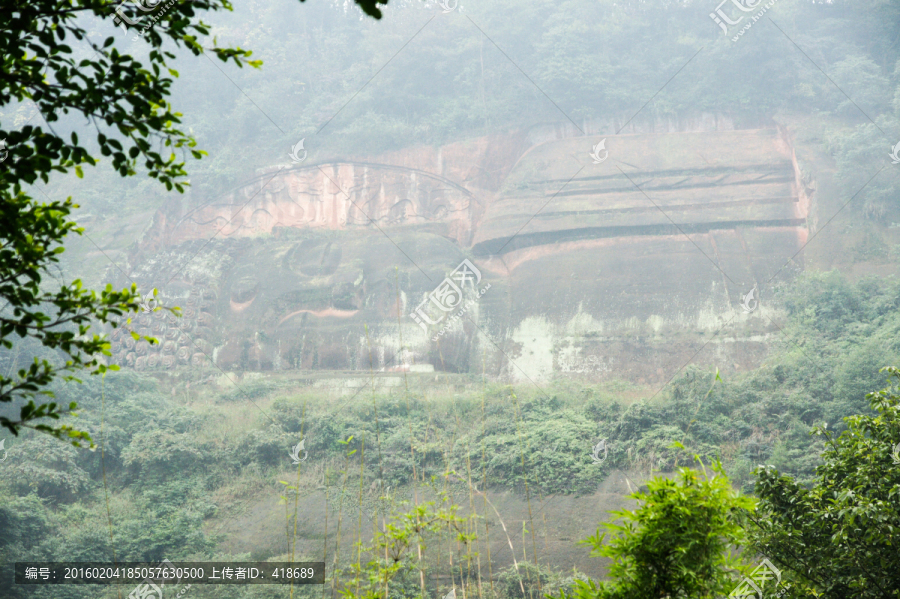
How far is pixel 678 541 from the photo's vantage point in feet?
6.20

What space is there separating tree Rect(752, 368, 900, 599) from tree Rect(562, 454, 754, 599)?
131 centimetres

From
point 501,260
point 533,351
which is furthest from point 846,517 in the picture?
point 501,260

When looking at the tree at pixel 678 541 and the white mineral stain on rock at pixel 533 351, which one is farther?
the white mineral stain on rock at pixel 533 351

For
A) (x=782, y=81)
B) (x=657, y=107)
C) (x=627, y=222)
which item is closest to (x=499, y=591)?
(x=627, y=222)

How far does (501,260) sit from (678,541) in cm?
1489

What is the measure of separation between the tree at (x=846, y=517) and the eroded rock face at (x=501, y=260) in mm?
10541

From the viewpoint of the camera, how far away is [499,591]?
7.08 m

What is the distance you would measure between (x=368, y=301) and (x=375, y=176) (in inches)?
160

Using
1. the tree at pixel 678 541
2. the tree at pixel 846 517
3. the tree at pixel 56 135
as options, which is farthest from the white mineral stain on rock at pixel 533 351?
the tree at pixel 56 135

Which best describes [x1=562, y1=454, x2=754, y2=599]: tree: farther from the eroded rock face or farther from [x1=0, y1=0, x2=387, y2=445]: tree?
the eroded rock face

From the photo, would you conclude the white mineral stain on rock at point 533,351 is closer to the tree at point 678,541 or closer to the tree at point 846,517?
the tree at point 846,517

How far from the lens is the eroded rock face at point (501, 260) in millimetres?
14570

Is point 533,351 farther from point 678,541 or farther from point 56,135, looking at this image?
point 56,135

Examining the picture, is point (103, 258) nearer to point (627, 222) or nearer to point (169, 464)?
point (169, 464)
